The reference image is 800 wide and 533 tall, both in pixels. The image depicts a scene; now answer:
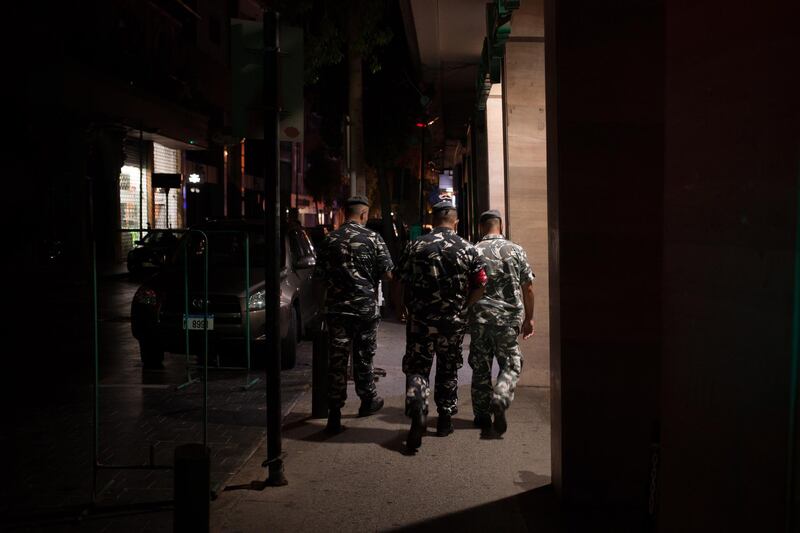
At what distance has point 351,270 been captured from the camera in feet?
23.5

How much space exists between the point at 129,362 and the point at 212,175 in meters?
35.0

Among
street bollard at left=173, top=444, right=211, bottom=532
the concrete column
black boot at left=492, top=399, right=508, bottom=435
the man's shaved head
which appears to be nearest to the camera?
street bollard at left=173, top=444, right=211, bottom=532

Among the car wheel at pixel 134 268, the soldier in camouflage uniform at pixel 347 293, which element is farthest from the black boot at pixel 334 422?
the car wheel at pixel 134 268

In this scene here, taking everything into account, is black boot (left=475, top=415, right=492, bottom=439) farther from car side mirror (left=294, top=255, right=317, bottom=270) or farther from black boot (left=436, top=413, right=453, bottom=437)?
car side mirror (left=294, top=255, right=317, bottom=270)

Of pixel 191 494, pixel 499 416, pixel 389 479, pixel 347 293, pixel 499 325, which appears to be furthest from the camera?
pixel 347 293

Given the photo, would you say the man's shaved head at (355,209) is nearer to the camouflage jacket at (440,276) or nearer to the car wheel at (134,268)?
the camouflage jacket at (440,276)

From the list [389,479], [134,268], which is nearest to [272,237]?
[389,479]

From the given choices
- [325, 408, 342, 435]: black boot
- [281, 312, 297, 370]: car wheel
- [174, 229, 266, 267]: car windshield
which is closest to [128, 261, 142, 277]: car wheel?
[174, 229, 266, 267]: car windshield

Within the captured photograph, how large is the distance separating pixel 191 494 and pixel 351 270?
360cm

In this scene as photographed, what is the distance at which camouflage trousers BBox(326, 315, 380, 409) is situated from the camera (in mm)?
7039

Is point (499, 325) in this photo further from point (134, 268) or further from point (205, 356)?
point (134, 268)

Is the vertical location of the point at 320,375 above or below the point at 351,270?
below

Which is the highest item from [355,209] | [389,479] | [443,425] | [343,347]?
[355,209]

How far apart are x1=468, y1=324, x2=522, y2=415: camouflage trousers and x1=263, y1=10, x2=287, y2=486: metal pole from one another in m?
2.17
